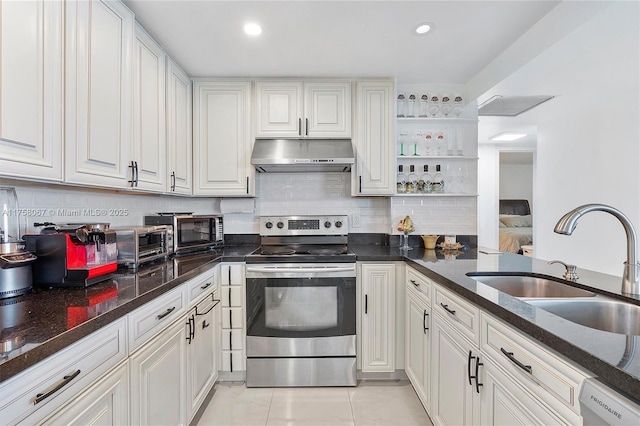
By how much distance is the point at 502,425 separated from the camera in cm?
105

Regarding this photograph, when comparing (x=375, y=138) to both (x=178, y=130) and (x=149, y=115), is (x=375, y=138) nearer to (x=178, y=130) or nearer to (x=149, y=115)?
(x=178, y=130)

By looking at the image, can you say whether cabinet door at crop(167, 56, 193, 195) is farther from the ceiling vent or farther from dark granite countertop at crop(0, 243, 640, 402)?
the ceiling vent

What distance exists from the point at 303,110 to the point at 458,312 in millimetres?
1900

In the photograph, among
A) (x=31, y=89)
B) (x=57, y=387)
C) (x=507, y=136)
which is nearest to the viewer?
(x=57, y=387)

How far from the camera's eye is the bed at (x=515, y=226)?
6379 millimetres

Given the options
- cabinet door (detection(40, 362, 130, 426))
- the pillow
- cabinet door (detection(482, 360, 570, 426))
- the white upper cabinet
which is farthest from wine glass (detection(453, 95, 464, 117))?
the pillow

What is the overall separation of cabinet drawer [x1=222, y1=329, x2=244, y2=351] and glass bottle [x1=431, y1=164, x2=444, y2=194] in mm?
1966

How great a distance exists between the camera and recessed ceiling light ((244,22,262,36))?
6.06ft

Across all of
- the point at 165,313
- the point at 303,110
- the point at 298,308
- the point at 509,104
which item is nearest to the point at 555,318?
the point at 165,313

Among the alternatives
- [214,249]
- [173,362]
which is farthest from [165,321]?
[214,249]

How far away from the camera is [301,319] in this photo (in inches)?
88.1

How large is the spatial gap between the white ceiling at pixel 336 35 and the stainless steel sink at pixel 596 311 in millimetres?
1530

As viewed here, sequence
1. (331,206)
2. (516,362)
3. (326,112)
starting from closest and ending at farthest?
1. (516,362)
2. (326,112)
3. (331,206)

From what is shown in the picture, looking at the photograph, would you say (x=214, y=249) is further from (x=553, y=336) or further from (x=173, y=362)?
(x=553, y=336)
